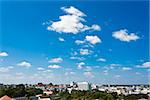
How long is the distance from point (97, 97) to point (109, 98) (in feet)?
3.93

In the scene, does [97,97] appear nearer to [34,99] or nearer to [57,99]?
[57,99]

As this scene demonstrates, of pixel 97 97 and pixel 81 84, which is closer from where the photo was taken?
pixel 97 97

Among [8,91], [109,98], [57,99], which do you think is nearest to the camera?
[8,91]

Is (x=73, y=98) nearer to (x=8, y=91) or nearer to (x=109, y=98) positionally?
(x=109, y=98)

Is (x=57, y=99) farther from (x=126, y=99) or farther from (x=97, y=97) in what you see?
(x=126, y=99)

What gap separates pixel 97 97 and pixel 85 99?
2115 millimetres

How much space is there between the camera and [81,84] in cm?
4041

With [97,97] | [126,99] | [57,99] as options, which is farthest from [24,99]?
[126,99]

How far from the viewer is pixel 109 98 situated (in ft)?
68.3

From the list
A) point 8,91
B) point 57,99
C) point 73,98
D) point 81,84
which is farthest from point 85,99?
point 81,84

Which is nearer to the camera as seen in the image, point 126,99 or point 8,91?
point 8,91

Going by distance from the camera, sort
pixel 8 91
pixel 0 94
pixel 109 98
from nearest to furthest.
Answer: pixel 0 94 → pixel 8 91 → pixel 109 98

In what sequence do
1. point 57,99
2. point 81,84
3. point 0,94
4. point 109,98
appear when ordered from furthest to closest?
point 81,84, point 57,99, point 109,98, point 0,94

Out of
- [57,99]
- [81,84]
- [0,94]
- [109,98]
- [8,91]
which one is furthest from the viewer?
[81,84]
